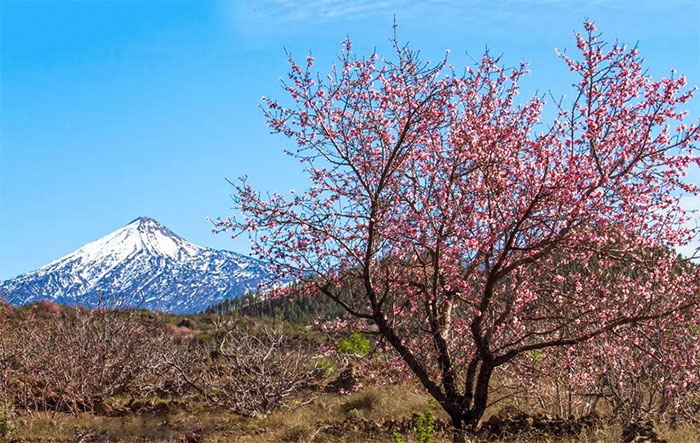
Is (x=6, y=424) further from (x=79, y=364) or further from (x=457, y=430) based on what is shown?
(x=457, y=430)

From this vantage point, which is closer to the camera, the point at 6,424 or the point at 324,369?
the point at 6,424

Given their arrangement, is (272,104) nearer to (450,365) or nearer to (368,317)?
(368,317)

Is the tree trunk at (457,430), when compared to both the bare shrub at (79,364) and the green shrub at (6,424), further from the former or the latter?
the green shrub at (6,424)

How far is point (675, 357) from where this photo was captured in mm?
10336

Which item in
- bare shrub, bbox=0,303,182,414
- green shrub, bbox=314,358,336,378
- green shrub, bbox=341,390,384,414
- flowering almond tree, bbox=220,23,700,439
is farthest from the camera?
green shrub, bbox=314,358,336,378

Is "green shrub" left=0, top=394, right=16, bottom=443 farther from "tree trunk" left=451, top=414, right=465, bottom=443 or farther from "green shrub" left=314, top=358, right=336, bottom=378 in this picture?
"green shrub" left=314, top=358, right=336, bottom=378

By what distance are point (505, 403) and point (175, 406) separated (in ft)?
24.7

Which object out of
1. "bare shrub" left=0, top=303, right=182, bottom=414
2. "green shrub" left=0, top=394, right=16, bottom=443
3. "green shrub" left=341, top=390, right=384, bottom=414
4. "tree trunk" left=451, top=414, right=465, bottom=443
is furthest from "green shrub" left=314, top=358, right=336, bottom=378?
"tree trunk" left=451, top=414, right=465, bottom=443

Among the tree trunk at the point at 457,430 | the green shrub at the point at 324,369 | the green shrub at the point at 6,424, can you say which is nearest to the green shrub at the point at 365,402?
the green shrub at the point at 324,369

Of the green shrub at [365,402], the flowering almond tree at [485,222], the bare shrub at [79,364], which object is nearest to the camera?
the flowering almond tree at [485,222]

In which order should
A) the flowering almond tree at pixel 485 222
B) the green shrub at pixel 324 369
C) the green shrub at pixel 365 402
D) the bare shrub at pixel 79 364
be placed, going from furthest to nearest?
the green shrub at pixel 324 369 < the bare shrub at pixel 79 364 < the green shrub at pixel 365 402 < the flowering almond tree at pixel 485 222

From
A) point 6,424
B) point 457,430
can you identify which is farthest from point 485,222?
point 6,424

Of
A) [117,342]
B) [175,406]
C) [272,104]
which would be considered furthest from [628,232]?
[117,342]

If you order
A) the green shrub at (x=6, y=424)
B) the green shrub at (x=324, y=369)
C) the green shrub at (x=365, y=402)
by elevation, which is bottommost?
the green shrub at (x=6, y=424)
